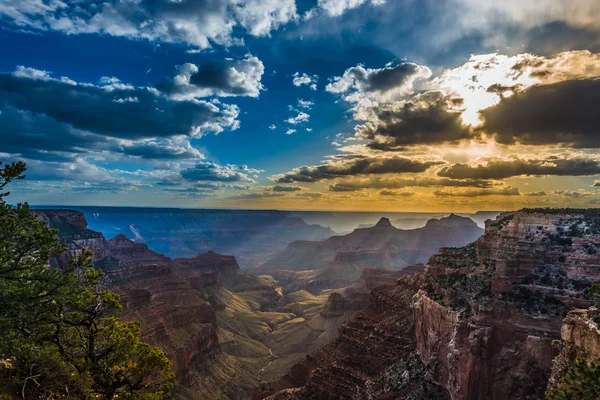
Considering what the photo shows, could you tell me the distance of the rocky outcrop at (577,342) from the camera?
82.2 ft

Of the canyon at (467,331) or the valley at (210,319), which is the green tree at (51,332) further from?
the valley at (210,319)

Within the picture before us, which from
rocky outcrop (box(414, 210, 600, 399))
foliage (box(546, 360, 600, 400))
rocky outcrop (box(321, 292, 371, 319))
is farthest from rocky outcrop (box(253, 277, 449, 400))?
rocky outcrop (box(321, 292, 371, 319))

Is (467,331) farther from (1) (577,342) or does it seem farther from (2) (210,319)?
(2) (210,319)

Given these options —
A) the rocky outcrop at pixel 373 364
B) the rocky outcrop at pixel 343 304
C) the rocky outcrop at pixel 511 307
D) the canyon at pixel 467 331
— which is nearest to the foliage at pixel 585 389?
the canyon at pixel 467 331

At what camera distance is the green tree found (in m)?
17.1

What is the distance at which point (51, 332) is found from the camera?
18.6 m

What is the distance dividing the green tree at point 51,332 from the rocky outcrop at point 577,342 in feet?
100.0

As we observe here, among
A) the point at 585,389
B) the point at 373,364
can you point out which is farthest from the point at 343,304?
the point at 585,389

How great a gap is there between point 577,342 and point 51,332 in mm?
37059

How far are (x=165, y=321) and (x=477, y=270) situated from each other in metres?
77.3

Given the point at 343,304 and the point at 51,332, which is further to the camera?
the point at 343,304

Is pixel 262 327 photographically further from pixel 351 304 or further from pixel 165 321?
pixel 165 321

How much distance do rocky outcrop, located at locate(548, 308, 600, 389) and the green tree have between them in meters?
30.5

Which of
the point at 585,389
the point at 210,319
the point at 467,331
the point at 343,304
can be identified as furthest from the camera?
the point at 343,304
